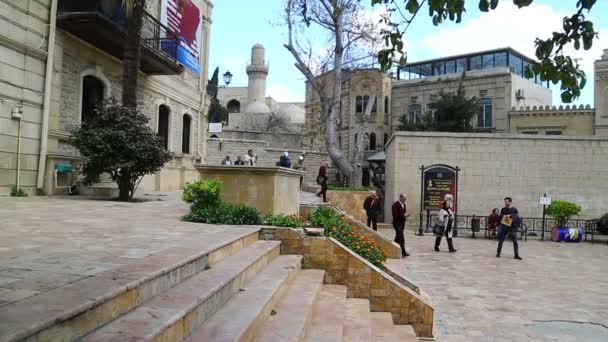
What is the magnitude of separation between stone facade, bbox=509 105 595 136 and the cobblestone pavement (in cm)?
2155

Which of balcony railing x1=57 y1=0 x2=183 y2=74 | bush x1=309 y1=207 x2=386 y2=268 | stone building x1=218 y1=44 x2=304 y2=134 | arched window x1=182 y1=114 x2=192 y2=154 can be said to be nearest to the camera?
bush x1=309 y1=207 x2=386 y2=268

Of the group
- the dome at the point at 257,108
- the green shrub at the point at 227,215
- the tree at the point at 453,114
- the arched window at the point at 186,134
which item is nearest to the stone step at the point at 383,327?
the green shrub at the point at 227,215

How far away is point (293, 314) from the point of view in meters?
4.88

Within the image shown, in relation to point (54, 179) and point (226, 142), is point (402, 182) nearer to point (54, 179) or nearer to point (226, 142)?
point (54, 179)

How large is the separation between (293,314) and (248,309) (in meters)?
0.72

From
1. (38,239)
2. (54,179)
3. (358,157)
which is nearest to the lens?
(38,239)

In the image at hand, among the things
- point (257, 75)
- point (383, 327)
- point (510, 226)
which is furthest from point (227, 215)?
point (257, 75)

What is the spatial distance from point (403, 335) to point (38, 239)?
471 centimetres

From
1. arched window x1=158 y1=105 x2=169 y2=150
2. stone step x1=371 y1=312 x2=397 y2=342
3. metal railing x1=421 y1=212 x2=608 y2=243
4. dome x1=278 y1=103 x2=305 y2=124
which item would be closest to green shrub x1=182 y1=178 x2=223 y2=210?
stone step x1=371 y1=312 x2=397 y2=342

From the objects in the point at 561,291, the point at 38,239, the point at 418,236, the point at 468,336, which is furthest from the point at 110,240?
the point at 418,236

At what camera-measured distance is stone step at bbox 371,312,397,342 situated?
5.97 metres

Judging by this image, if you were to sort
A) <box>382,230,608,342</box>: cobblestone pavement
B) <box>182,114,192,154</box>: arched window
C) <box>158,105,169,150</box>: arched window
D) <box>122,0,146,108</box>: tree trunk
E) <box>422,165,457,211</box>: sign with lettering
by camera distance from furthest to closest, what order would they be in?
<box>182,114,192,154</box>: arched window → <box>158,105,169,150</box>: arched window → <box>422,165,457,211</box>: sign with lettering → <box>122,0,146,108</box>: tree trunk → <box>382,230,608,342</box>: cobblestone pavement

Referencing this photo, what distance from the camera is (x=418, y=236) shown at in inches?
730

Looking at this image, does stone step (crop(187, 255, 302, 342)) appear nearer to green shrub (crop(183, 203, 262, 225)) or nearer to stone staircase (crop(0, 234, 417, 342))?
stone staircase (crop(0, 234, 417, 342))
